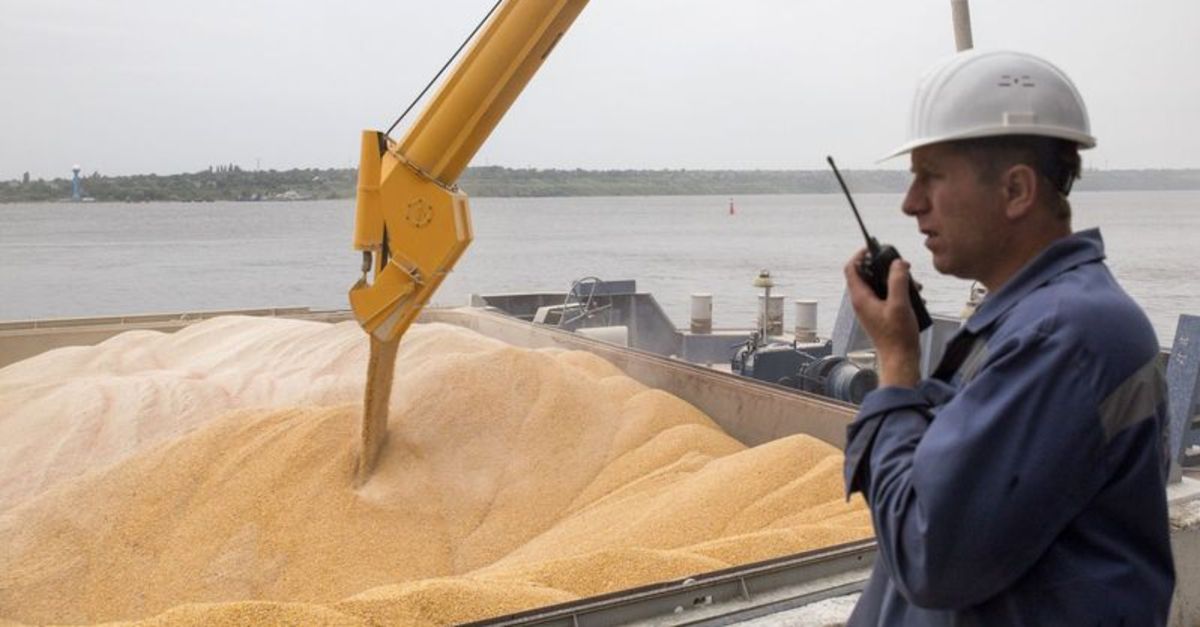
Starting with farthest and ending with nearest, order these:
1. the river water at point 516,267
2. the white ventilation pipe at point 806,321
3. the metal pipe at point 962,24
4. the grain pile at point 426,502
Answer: the river water at point 516,267 < the white ventilation pipe at point 806,321 < the metal pipe at point 962,24 < the grain pile at point 426,502

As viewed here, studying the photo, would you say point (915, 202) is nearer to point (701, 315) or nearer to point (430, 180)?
point (430, 180)

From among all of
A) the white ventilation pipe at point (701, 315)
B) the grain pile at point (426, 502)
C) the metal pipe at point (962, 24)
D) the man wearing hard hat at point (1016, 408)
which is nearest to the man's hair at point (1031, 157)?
the man wearing hard hat at point (1016, 408)

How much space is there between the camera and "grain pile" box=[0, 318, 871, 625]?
3404mm

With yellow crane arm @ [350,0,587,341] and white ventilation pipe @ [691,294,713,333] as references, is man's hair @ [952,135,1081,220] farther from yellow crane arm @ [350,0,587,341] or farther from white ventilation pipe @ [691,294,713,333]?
white ventilation pipe @ [691,294,713,333]

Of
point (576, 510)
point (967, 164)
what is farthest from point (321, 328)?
point (967, 164)

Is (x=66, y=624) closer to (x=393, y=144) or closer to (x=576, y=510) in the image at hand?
(x=576, y=510)

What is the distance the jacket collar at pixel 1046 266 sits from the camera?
118cm

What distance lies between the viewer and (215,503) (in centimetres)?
415

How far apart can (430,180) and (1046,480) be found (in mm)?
3536

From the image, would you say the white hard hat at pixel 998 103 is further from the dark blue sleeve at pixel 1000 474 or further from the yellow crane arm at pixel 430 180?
the yellow crane arm at pixel 430 180

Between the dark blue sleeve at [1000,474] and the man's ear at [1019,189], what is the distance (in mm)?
173

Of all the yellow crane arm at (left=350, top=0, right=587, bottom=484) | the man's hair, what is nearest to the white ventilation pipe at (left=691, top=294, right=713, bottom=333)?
the yellow crane arm at (left=350, top=0, right=587, bottom=484)

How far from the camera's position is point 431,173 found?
435cm

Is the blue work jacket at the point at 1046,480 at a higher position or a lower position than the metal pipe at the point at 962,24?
lower
